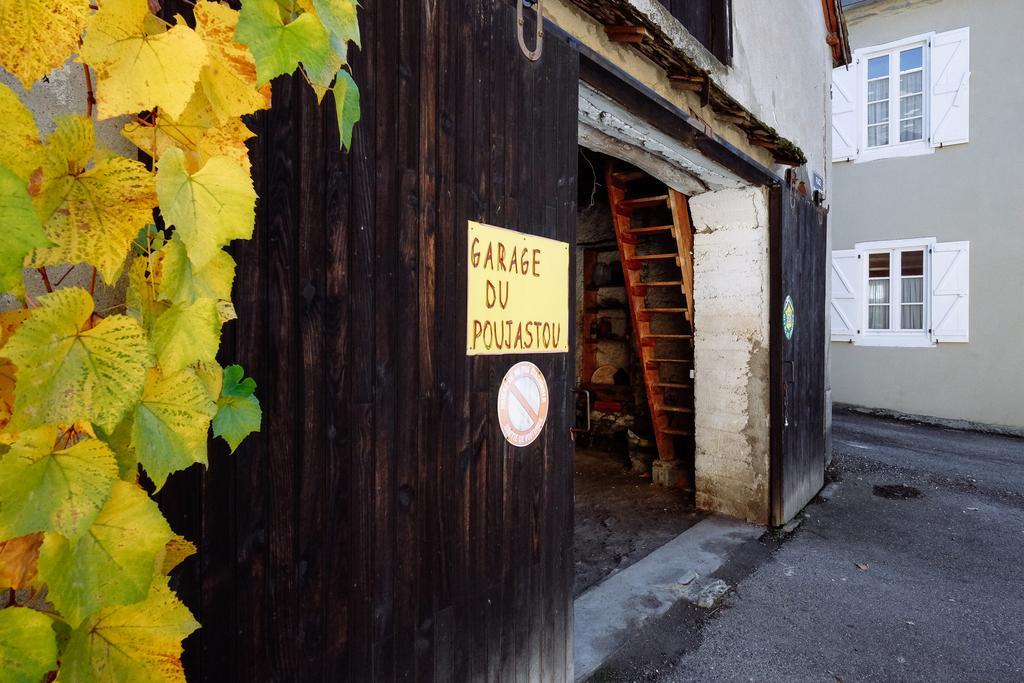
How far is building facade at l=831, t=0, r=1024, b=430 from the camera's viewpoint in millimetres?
8562

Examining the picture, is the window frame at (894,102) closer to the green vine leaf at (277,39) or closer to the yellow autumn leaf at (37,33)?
the green vine leaf at (277,39)

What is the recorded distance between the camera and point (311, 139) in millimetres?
1418

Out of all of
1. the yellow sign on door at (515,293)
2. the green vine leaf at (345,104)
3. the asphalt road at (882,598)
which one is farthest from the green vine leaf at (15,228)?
the asphalt road at (882,598)

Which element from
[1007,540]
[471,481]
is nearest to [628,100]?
[471,481]

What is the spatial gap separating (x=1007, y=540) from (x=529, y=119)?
204 inches

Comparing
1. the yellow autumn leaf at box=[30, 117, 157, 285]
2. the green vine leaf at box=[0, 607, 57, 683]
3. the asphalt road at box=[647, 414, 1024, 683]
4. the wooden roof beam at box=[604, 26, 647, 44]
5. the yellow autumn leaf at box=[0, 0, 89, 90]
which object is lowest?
the asphalt road at box=[647, 414, 1024, 683]

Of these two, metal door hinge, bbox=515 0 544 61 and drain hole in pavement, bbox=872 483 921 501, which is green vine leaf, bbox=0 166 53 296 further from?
drain hole in pavement, bbox=872 483 921 501

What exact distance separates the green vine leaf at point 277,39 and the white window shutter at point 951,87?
37.3 ft

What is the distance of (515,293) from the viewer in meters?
2.09

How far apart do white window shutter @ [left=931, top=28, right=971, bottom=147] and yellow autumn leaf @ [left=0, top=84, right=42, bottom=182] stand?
11.7m

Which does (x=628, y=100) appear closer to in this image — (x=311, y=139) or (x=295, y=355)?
(x=311, y=139)

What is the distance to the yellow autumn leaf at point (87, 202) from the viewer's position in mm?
652

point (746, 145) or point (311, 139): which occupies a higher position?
point (746, 145)

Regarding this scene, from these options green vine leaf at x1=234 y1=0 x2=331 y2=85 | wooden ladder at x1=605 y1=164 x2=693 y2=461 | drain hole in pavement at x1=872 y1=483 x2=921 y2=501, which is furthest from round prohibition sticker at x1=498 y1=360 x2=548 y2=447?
drain hole in pavement at x1=872 y1=483 x2=921 y2=501
